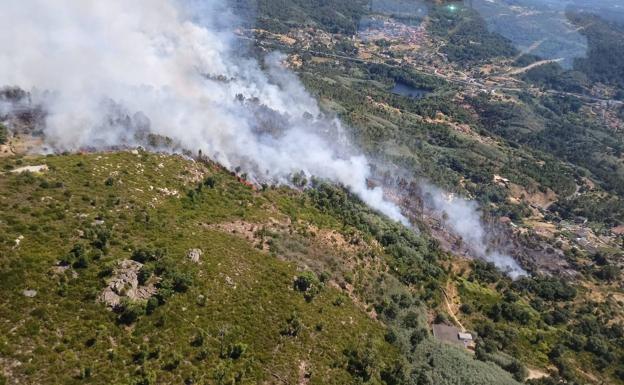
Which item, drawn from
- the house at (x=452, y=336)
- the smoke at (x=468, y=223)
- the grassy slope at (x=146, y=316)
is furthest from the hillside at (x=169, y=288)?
the smoke at (x=468, y=223)

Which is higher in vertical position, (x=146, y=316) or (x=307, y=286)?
(x=146, y=316)

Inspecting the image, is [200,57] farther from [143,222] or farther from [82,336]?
[82,336]

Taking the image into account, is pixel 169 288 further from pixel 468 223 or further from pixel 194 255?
pixel 468 223

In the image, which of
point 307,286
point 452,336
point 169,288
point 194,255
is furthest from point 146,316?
point 452,336

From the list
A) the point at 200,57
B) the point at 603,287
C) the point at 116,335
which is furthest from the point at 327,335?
the point at 200,57

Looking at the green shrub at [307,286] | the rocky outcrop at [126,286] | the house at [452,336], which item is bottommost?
the house at [452,336]

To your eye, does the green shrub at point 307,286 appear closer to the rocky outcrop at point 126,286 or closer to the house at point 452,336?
the rocky outcrop at point 126,286

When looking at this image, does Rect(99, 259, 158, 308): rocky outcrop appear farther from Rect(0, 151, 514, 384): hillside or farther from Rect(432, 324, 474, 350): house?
Rect(432, 324, 474, 350): house

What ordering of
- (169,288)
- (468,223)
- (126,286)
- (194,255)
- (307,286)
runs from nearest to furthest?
(126,286) < (169,288) < (194,255) < (307,286) < (468,223)

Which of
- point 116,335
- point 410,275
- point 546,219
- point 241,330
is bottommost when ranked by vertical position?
point 546,219
